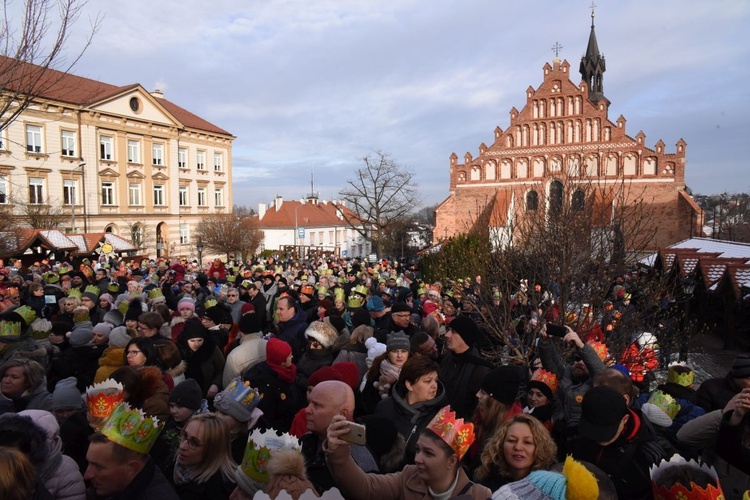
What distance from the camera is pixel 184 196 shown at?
152 ft

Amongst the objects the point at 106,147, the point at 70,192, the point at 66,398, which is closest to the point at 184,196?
the point at 106,147

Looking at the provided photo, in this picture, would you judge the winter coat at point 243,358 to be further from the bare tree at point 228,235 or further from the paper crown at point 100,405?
the bare tree at point 228,235

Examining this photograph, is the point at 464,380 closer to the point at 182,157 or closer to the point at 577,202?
the point at 577,202

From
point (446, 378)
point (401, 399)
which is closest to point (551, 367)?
point (446, 378)

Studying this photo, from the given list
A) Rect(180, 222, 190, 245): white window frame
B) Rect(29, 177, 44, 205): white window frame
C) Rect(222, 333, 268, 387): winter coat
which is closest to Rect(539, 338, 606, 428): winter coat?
Rect(222, 333, 268, 387): winter coat

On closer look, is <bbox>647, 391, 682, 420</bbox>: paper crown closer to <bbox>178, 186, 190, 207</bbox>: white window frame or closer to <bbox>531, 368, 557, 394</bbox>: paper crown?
<bbox>531, 368, 557, 394</bbox>: paper crown

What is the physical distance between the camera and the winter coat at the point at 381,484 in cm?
213

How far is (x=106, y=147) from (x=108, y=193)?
366 cm

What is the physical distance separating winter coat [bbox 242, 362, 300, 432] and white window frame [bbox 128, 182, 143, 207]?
42212mm

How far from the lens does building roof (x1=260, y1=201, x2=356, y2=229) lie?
6481 centimetres

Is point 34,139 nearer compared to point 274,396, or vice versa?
point 274,396

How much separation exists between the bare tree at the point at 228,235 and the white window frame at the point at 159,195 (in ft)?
15.0

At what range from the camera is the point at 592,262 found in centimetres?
669

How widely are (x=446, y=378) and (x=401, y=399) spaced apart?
90 centimetres
